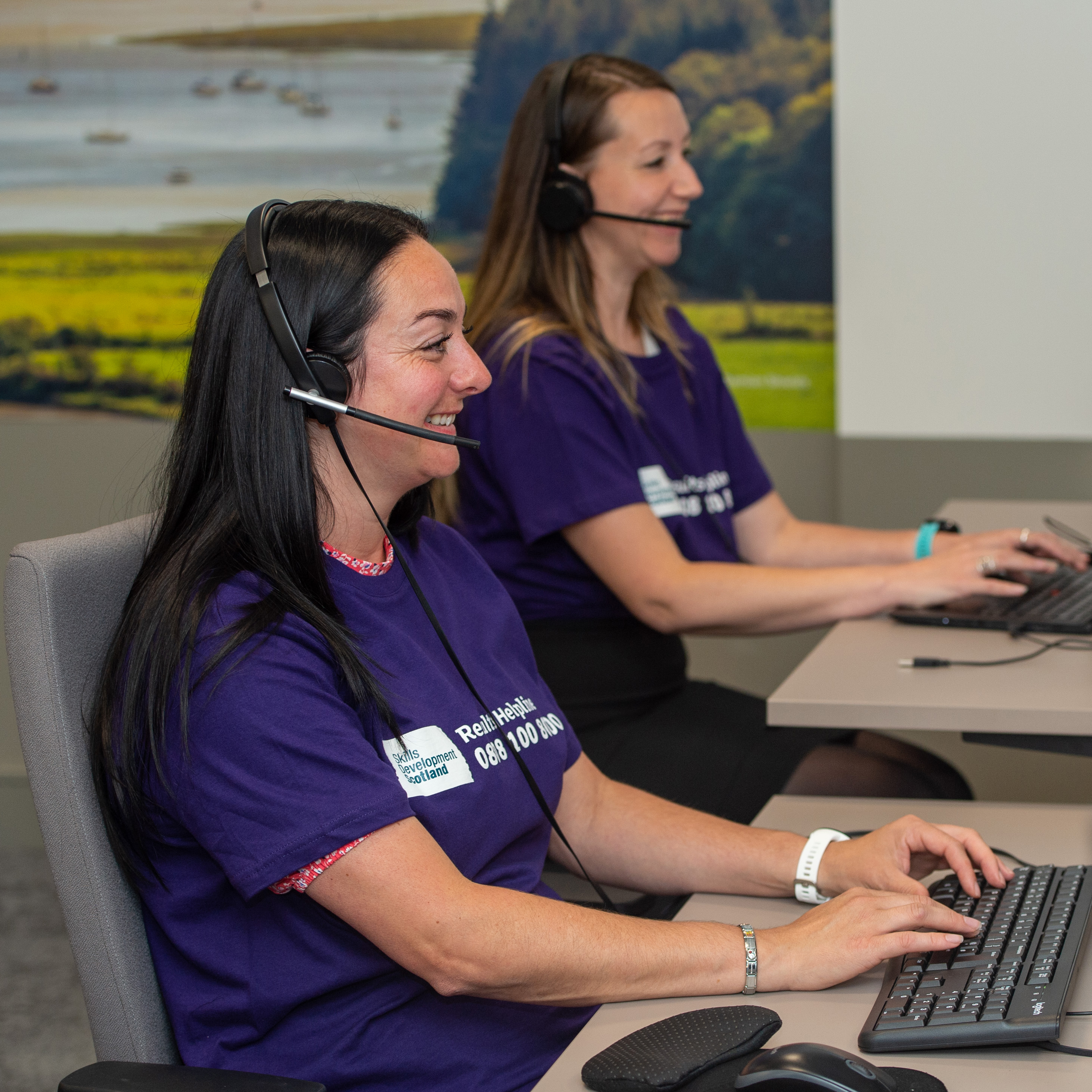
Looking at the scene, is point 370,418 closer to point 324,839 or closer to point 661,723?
point 324,839

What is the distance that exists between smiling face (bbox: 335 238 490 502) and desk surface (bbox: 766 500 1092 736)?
0.51 meters

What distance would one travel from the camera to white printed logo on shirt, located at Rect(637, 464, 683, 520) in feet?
6.15

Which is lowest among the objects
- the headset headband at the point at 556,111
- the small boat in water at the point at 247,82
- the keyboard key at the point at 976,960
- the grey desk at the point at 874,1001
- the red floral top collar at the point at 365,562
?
the grey desk at the point at 874,1001

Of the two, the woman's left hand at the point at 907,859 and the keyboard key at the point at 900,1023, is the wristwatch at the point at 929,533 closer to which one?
the woman's left hand at the point at 907,859

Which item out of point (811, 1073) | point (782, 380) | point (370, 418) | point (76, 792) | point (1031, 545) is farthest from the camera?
point (782, 380)

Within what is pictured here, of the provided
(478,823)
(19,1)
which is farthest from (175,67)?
(478,823)

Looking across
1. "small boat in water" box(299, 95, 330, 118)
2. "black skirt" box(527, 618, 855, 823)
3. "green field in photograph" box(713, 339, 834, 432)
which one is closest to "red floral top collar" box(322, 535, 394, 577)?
"black skirt" box(527, 618, 855, 823)

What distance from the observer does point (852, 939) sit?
3.23 ft

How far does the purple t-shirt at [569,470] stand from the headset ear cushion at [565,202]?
7.4 inches

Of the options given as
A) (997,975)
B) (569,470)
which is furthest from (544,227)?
(997,975)

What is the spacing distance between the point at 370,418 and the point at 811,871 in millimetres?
560

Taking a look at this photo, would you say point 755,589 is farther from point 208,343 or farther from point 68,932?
point 68,932

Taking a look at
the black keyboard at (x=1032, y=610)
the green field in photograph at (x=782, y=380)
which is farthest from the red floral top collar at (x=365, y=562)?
the green field in photograph at (x=782, y=380)

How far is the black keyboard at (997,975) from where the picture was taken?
2.80ft
